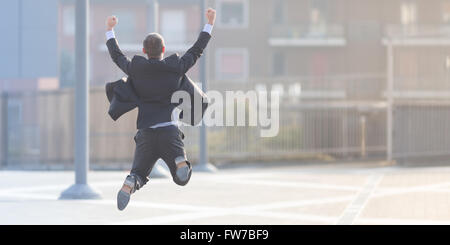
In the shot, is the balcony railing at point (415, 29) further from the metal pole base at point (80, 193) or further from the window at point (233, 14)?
the metal pole base at point (80, 193)

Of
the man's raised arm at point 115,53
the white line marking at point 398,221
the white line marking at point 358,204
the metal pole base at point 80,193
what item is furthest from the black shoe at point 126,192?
the metal pole base at point 80,193

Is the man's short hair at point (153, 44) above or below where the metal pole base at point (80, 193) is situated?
above

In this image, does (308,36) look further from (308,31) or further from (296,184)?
(296,184)

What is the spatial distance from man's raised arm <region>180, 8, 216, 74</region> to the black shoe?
3.25 ft

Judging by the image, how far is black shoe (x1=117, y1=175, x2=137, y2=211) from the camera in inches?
313

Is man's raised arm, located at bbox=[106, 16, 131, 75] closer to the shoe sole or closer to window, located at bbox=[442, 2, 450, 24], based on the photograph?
the shoe sole

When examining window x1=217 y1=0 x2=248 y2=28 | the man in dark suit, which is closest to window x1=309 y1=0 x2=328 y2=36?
window x1=217 y1=0 x2=248 y2=28

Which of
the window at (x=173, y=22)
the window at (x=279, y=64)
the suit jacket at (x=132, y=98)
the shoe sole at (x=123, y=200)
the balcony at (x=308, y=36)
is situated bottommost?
the shoe sole at (x=123, y=200)

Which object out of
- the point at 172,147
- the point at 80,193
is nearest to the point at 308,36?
the point at 80,193

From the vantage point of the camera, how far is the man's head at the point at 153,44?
777 cm

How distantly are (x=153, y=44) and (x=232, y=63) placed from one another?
128ft

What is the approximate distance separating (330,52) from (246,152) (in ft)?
82.9
